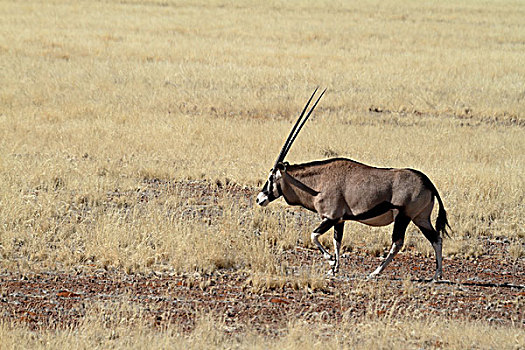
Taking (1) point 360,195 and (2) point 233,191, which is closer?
(1) point 360,195

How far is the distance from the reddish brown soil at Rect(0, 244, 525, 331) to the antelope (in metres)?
0.44

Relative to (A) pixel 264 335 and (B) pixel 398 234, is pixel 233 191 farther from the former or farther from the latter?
(A) pixel 264 335

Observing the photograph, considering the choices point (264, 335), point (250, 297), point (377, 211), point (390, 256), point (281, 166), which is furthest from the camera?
point (281, 166)

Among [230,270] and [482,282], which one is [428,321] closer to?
[482,282]

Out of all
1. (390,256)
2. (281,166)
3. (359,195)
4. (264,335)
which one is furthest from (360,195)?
(264,335)

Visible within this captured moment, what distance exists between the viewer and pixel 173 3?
43125mm

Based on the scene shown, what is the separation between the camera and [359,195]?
7609 mm

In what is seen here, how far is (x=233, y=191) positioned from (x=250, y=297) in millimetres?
4516

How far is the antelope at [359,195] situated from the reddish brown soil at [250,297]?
1.46 feet

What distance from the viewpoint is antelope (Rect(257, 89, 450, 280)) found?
7.53 m

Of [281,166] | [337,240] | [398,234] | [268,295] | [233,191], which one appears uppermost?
[281,166]

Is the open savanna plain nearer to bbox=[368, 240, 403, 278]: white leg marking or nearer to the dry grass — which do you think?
the dry grass

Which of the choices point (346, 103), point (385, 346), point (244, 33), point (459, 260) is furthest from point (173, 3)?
point (385, 346)

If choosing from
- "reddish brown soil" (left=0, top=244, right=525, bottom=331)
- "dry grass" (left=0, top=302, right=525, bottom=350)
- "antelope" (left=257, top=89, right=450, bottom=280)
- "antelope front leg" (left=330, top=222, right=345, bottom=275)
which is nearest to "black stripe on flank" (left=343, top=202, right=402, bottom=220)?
"antelope" (left=257, top=89, right=450, bottom=280)
